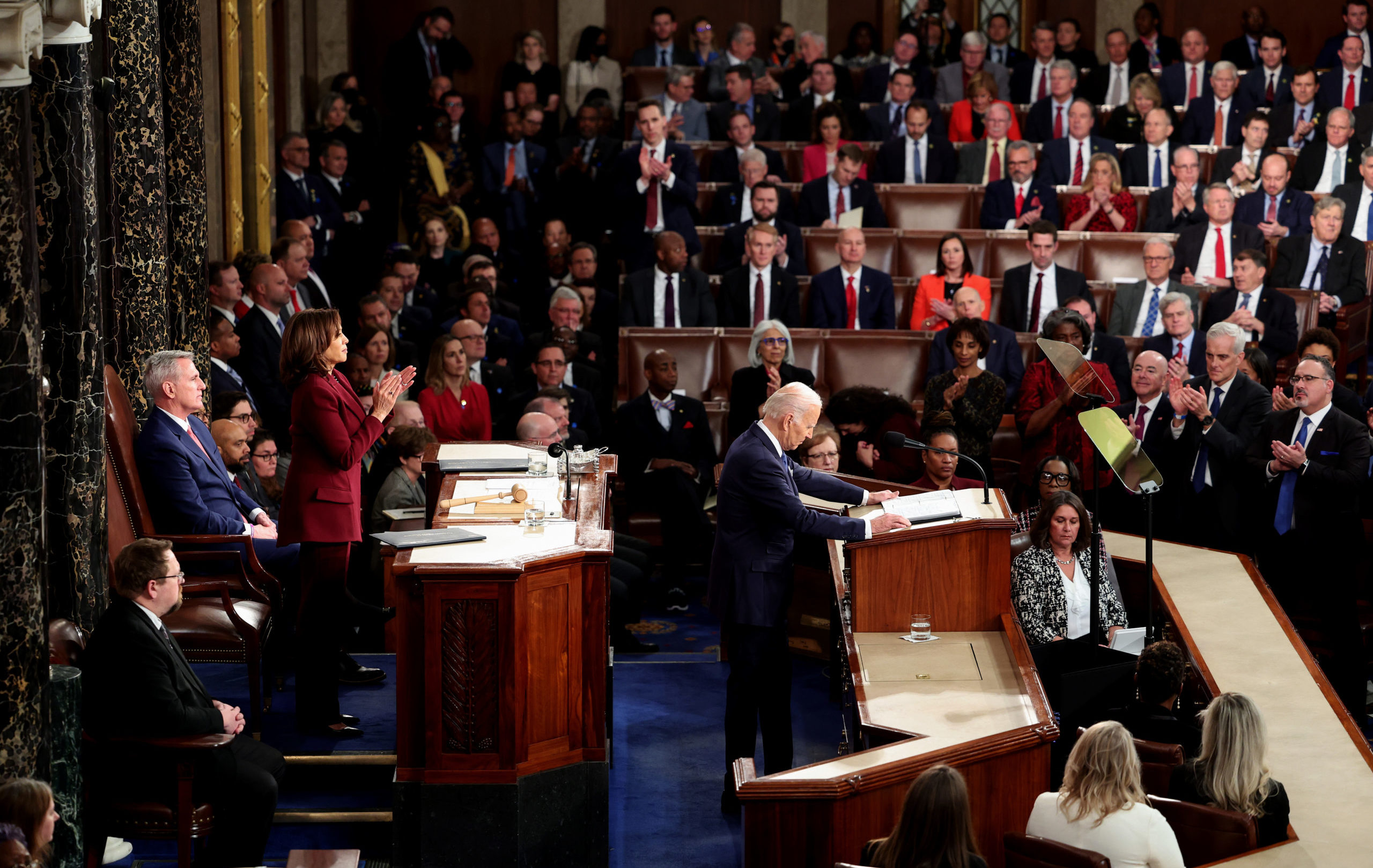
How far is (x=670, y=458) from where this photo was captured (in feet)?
24.8

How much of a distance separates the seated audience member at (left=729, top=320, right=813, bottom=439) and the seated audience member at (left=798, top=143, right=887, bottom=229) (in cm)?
214

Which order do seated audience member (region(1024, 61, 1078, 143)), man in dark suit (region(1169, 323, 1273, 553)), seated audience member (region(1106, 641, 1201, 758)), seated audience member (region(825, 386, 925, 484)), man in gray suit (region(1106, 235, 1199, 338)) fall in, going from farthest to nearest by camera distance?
seated audience member (region(1024, 61, 1078, 143)), man in gray suit (region(1106, 235, 1199, 338)), seated audience member (region(825, 386, 925, 484)), man in dark suit (region(1169, 323, 1273, 553)), seated audience member (region(1106, 641, 1201, 758))

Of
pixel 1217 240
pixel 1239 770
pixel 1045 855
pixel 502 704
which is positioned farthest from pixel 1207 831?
pixel 1217 240

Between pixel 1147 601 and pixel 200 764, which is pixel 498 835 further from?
pixel 1147 601

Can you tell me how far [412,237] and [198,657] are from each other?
18.0 ft

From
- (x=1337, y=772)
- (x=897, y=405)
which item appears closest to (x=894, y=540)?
(x=1337, y=772)

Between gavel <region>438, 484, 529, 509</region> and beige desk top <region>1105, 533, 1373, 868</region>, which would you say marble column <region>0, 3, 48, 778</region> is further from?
beige desk top <region>1105, 533, 1373, 868</region>

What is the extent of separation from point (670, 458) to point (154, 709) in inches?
156

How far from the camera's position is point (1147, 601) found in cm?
484

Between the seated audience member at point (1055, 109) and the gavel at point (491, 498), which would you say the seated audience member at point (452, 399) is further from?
the seated audience member at point (1055, 109)

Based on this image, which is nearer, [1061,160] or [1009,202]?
[1009,202]

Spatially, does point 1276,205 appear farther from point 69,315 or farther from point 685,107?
point 69,315

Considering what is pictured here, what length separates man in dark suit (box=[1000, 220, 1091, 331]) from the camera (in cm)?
846

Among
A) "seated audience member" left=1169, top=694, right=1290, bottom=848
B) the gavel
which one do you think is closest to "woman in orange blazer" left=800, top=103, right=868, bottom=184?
the gavel
